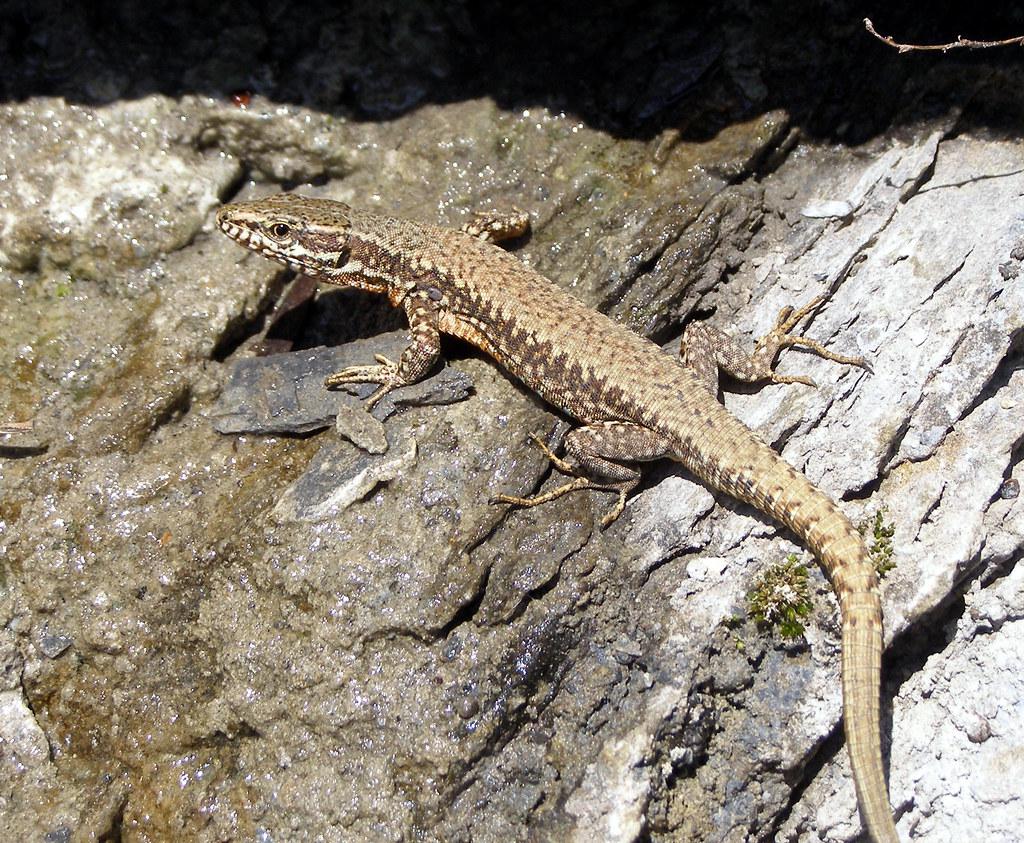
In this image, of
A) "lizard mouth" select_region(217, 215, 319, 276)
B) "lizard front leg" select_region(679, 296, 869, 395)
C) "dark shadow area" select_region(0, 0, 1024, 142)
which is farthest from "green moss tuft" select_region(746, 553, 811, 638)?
"lizard mouth" select_region(217, 215, 319, 276)

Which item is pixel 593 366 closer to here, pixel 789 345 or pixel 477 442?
pixel 477 442

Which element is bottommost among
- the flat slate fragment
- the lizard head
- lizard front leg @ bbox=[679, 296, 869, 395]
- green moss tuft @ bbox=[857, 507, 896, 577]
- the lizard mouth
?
the flat slate fragment

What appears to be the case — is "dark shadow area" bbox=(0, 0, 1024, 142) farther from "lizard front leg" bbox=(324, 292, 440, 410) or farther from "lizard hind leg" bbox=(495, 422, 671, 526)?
"lizard hind leg" bbox=(495, 422, 671, 526)

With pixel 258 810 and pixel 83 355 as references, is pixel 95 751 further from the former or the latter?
pixel 83 355

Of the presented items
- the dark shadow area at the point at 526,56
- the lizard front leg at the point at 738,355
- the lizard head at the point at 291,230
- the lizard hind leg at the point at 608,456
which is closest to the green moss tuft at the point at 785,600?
the lizard hind leg at the point at 608,456

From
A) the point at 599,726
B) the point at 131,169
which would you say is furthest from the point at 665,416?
the point at 131,169

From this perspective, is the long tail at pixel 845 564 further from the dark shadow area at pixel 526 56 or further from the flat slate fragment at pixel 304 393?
the dark shadow area at pixel 526 56

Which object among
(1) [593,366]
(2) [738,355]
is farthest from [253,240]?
(2) [738,355]
